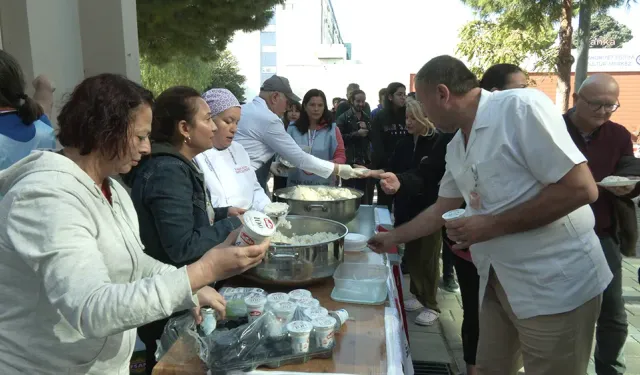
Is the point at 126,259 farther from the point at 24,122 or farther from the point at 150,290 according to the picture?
the point at 24,122

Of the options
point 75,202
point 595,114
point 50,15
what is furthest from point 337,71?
point 75,202

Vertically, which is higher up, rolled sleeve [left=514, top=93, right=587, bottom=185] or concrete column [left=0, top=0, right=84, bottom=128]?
concrete column [left=0, top=0, right=84, bottom=128]

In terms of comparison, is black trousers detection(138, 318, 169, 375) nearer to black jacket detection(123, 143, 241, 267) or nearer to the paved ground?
black jacket detection(123, 143, 241, 267)

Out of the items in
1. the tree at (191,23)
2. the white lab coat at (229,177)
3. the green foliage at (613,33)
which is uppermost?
the green foliage at (613,33)

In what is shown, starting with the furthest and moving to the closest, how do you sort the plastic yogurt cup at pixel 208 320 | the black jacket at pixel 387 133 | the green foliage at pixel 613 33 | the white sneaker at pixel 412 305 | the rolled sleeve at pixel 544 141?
the green foliage at pixel 613 33 → the black jacket at pixel 387 133 → the white sneaker at pixel 412 305 → the rolled sleeve at pixel 544 141 → the plastic yogurt cup at pixel 208 320

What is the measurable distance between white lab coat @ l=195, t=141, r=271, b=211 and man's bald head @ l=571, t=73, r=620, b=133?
1850mm

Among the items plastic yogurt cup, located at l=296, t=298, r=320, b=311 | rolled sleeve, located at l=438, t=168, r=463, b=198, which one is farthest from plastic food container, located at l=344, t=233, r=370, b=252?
plastic yogurt cup, located at l=296, t=298, r=320, b=311

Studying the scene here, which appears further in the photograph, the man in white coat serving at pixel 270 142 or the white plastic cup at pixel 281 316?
the man in white coat serving at pixel 270 142

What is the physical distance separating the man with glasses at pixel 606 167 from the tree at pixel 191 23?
19.1ft

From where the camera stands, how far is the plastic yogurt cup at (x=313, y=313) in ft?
4.75

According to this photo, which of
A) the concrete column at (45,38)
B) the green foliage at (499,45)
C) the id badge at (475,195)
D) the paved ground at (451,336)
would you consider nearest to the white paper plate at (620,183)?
the id badge at (475,195)

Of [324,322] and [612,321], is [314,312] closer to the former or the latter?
[324,322]

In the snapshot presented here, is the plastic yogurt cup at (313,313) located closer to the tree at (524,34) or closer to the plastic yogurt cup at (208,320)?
the plastic yogurt cup at (208,320)

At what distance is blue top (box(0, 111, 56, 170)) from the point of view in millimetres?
2207
